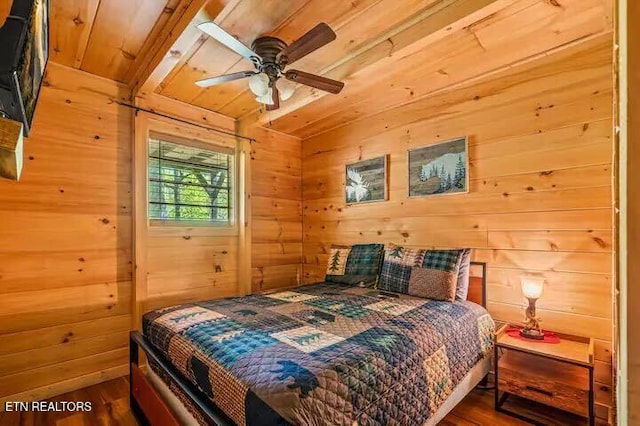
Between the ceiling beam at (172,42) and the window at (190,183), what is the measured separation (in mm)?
555

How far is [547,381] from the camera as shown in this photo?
1.83m

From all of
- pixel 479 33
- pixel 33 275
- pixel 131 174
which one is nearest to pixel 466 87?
pixel 479 33

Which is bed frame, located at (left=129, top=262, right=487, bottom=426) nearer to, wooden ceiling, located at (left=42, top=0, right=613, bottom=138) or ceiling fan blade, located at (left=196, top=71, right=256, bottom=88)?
ceiling fan blade, located at (left=196, top=71, right=256, bottom=88)

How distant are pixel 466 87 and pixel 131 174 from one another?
9.66ft

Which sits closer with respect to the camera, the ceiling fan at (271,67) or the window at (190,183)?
the ceiling fan at (271,67)

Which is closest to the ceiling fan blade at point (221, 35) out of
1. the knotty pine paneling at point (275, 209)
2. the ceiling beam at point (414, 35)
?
the ceiling beam at point (414, 35)

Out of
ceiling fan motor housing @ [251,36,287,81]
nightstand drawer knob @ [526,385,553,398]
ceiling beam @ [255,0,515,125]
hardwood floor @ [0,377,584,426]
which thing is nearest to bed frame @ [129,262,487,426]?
hardwood floor @ [0,377,584,426]

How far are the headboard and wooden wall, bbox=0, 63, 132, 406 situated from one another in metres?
2.85

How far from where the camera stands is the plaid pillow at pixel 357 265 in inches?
109

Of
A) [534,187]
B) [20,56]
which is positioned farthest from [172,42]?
[534,187]

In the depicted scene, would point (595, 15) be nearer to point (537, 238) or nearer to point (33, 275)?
point (537, 238)

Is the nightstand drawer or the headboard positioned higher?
the headboard

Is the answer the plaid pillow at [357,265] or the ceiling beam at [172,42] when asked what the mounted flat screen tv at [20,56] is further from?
the plaid pillow at [357,265]

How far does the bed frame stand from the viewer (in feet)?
4.10
